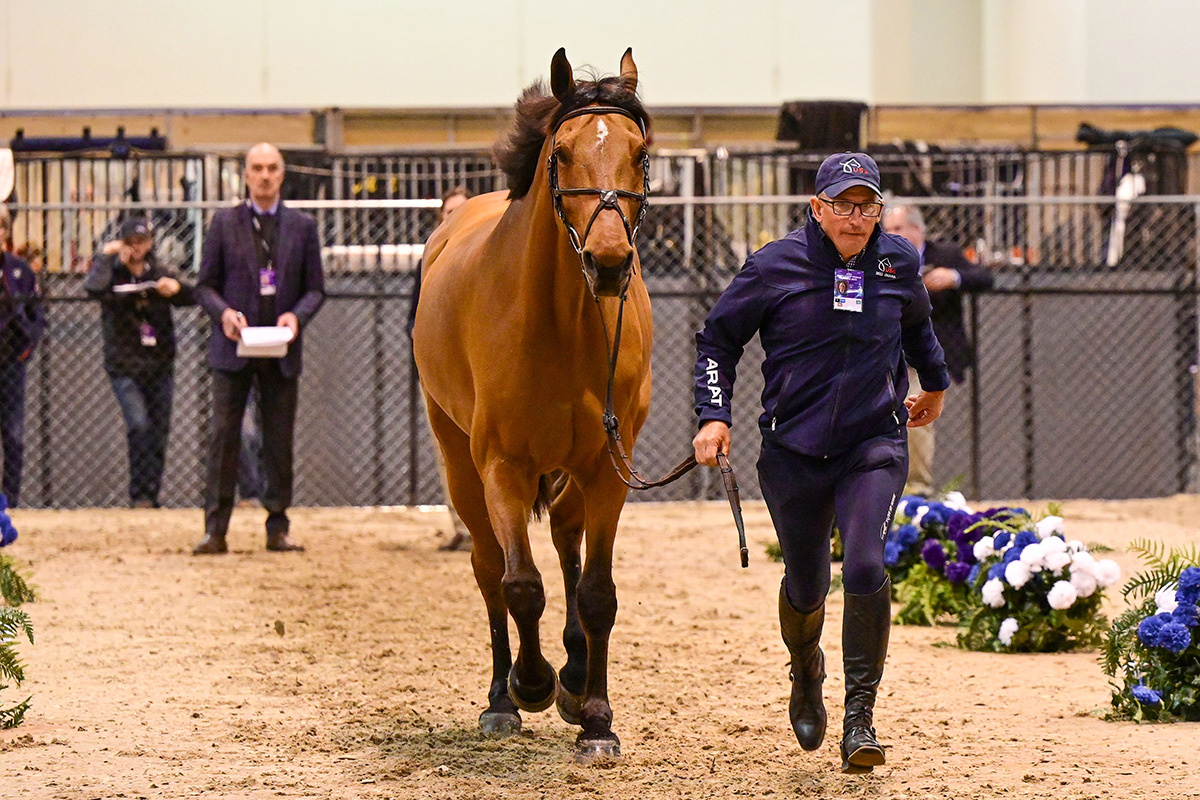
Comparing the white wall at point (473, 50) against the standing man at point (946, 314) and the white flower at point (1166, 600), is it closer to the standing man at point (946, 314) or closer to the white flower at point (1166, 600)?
the standing man at point (946, 314)

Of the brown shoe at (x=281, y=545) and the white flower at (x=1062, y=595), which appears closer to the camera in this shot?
the white flower at (x=1062, y=595)

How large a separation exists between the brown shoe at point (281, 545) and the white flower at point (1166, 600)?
5877mm

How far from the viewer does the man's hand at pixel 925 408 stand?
14.8 ft

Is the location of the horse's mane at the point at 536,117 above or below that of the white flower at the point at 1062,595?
above

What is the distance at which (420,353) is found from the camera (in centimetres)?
568

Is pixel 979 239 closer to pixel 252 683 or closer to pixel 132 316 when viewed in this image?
pixel 132 316

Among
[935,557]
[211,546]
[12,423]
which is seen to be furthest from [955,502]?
[12,423]

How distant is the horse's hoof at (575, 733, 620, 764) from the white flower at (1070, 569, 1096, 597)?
246 cm

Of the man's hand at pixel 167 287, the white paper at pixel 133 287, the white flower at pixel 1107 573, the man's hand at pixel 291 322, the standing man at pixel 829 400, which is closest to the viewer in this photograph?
the standing man at pixel 829 400

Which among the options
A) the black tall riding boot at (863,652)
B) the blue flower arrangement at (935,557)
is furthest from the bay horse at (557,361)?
the blue flower arrangement at (935,557)

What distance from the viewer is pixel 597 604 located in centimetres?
464

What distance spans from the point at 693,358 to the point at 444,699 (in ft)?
19.9

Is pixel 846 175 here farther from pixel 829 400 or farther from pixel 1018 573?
pixel 1018 573

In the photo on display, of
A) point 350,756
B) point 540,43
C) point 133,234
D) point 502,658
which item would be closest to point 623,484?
point 502,658
